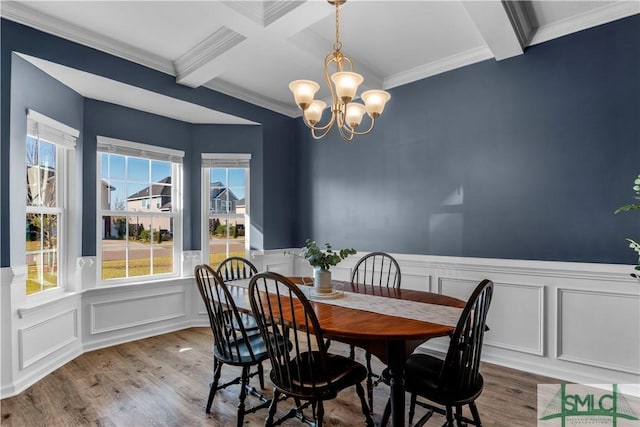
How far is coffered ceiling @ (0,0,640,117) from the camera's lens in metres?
2.52

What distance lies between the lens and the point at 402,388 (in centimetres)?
179

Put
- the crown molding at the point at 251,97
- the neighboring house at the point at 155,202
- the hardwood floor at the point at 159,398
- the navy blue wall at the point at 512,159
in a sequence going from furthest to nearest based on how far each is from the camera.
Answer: the neighboring house at the point at 155,202 < the crown molding at the point at 251,97 < the navy blue wall at the point at 512,159 < the hardwood floor at the point at 159,398

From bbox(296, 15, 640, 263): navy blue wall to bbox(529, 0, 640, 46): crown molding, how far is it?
0.05 metres

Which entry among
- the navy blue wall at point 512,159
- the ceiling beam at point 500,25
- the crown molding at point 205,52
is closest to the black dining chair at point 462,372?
the navy blue wall at point 512,159

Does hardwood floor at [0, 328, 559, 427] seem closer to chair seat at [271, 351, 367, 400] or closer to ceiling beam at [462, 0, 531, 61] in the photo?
chair seat at [271, 351, 367, 400]

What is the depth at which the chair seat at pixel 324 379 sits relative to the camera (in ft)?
5.72

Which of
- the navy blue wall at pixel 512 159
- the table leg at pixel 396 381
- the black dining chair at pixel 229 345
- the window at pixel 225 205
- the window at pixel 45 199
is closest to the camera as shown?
the table leg at pixel 396 381

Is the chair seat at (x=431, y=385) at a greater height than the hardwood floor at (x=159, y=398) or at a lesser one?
greater

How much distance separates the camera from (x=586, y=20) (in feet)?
8.89

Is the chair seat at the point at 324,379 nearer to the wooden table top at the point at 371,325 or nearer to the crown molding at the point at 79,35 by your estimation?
the wooden table top at the point at 371,325

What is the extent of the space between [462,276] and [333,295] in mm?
1500

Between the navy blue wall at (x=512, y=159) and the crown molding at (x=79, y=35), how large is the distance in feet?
7.13

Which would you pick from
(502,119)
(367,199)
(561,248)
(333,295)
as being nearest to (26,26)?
(333,295)

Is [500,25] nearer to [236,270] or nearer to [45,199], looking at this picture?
[236,270]
